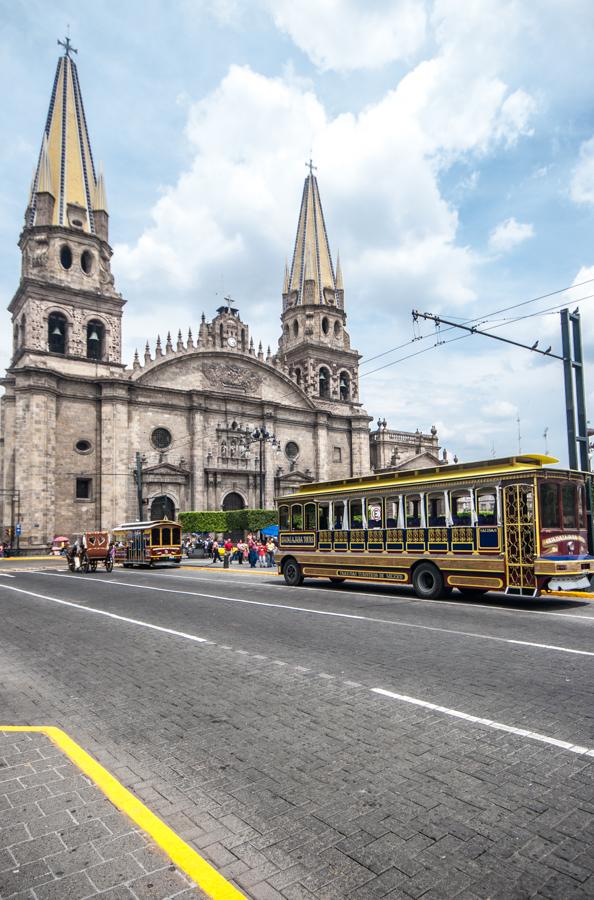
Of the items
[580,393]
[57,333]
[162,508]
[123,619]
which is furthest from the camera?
[162,508]

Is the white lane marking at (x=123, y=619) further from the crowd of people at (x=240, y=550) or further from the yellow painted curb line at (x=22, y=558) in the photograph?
the yellow painted curb line at (x=22, y=558)

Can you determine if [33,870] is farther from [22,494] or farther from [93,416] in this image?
[93,416]

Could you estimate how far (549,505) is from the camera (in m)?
12.8

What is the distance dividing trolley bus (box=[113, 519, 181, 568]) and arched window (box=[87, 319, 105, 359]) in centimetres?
1686

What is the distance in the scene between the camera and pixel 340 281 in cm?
5819

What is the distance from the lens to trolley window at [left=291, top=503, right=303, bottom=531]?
19.0 meters

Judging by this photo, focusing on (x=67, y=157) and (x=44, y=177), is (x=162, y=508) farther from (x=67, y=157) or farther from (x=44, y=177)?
(x=67, y=157)

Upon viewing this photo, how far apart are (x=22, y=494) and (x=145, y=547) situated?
11895 millimetres

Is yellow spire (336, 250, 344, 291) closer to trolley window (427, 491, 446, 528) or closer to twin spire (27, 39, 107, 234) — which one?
twin spire (27, 39, 107, 234)

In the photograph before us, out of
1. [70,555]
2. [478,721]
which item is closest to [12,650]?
[478,721]

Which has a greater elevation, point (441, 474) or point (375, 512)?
point (441, 474)

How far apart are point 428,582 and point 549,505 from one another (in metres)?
3.70

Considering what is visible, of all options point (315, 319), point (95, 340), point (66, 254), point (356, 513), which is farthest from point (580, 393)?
point (315, 319)

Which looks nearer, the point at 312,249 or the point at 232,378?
the point at 232,378
